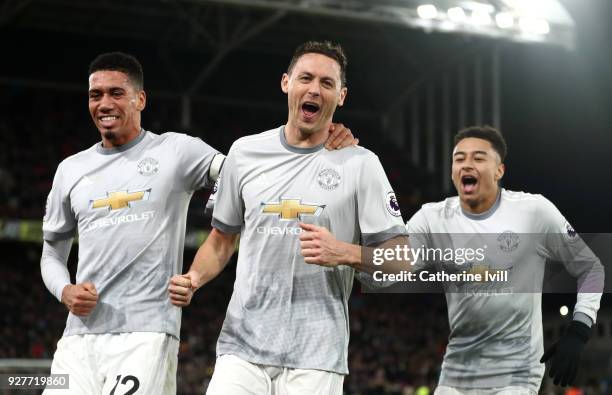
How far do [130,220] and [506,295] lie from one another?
7.31 feet

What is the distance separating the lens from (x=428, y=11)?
2019cm

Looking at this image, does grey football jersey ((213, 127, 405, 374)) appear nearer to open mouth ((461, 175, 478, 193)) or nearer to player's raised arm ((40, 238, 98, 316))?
player's raised arm ((40, 238, 98, 316))

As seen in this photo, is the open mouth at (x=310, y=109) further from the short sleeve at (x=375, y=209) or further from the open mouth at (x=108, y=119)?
the open mouth at (x=108, y=119)

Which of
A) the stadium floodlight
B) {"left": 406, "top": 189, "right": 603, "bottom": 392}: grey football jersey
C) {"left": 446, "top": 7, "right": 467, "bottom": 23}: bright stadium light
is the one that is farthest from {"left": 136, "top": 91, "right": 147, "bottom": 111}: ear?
{"left": 446, "top": 7, "right": 467, "bottom": 23}: bright stadium light

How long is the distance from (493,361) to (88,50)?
21.7 meters

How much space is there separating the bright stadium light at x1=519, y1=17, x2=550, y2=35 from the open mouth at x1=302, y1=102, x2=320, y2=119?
1723 centimetres

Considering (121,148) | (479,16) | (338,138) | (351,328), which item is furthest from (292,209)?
(479,16)

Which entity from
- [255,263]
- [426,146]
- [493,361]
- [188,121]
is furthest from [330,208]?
[426,146]

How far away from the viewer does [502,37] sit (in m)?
20.9

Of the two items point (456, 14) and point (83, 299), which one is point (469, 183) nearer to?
point (83, 299)

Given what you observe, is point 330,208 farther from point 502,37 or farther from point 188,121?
point 188,121

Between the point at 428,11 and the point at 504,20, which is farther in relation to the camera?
the point at 504,20

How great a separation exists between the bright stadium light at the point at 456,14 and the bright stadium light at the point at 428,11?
32 centimetres

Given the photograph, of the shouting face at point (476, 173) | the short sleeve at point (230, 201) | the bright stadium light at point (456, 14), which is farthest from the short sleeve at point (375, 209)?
the bright stadium light at point (456, 14)
